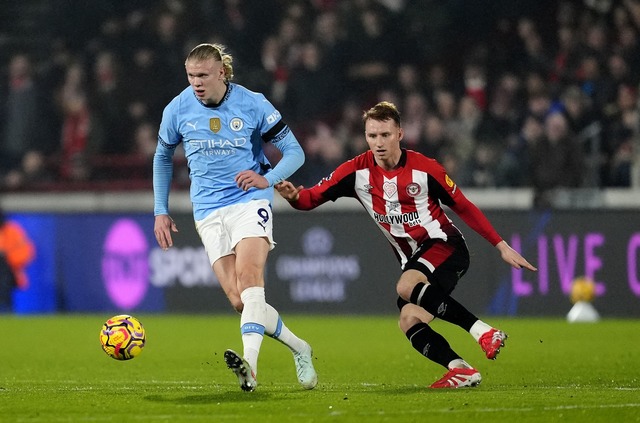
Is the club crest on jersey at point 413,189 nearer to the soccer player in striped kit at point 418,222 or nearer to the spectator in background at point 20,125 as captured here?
the soccer player in striped kit at point 418,222

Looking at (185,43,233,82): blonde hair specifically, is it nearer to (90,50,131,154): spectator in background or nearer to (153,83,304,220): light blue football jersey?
(153,83,304,220): light blue football jersey

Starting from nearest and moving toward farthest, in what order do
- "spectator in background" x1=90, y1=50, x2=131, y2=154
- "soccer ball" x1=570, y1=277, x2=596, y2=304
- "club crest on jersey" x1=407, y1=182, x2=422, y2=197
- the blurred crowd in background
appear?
"club crest on jersey" x1=407, y1=182, x2=422, y2=197 < "soccer ball" x1=570, y1=277, x2=596, y2=304 < the blurred crowd in background < "spectator in background" x1=90, y1=50, x2=131, y2=154

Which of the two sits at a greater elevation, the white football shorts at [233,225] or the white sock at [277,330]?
the white football shorts at [233,225]

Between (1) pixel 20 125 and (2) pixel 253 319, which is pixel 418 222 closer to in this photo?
(2) pixel 253 319

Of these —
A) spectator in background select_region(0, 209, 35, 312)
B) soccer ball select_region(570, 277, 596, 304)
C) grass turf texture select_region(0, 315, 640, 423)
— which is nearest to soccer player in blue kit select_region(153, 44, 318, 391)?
grass turf texture select_region(0, 315, 640, 423)

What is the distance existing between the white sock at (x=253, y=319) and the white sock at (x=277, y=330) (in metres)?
0.18

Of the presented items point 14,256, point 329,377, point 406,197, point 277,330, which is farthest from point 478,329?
point 14,256

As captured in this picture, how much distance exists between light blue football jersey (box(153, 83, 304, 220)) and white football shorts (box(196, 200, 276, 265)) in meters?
0.05

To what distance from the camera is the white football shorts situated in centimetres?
756

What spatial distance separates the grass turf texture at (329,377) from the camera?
6.25 metres

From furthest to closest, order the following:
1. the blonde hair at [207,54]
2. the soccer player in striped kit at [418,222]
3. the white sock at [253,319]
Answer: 1. the soccer player in striped kit at [418,222]
2. the blonde hair at [207,54]
3. the white sock at [253,319]

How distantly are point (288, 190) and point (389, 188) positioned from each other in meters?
0.63

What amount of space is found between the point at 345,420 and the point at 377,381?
242 centimetres

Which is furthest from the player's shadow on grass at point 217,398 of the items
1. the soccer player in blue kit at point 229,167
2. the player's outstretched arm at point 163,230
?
the player's outstretched arm at point 163,230
